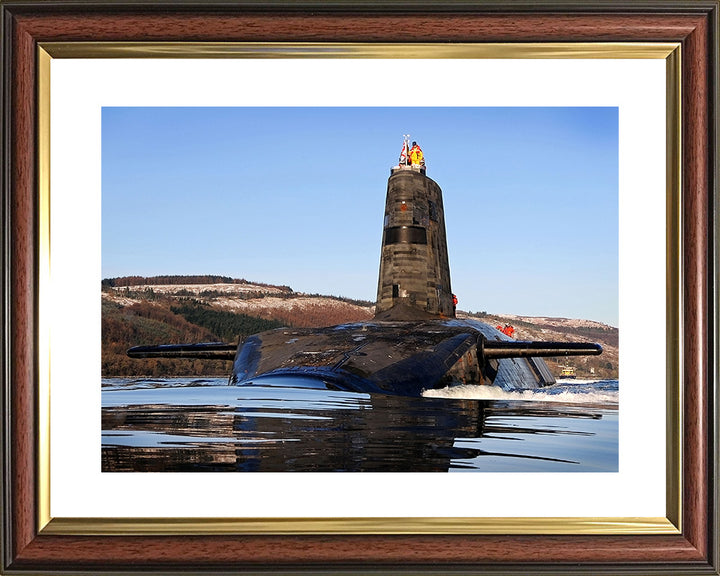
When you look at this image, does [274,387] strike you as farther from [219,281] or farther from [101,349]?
[101,349]

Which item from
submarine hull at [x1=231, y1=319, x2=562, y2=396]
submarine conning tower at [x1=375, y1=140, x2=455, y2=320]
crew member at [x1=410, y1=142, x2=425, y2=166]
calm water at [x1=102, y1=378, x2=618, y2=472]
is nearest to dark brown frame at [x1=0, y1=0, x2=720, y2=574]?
calm water at [x1=102, y1=378, x2=618, y2=472]

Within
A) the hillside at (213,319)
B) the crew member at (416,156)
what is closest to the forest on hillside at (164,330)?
the hillside at (213,319)

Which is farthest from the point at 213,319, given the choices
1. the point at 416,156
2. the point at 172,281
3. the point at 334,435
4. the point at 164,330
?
the point at 416,156

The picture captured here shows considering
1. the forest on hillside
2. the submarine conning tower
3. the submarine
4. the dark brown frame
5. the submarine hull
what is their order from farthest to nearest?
the submarine conning tower
the submarine hull
the submarine
the forest on hillside
the dark brown frame

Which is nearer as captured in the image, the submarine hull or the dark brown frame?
the dark brown frame

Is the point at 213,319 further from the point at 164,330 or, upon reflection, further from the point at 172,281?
the point at 172,281

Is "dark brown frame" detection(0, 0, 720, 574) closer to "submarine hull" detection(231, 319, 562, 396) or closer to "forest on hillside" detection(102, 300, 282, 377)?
"forest on hillside" detection(102, 300, 282, 377)

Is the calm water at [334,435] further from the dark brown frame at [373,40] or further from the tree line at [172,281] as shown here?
the tree line at [172,281]
